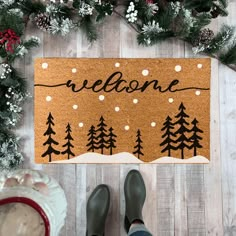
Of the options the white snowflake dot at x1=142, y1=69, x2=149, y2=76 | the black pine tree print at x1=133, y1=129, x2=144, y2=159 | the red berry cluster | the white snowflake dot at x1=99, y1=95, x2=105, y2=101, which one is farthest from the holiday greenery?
the black pine tree print at x1=133, y1=129, x2=144, y2=159

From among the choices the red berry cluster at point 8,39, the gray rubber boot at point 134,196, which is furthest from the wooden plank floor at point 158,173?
the red berry cluster at point 8,39

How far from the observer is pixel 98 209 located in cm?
133

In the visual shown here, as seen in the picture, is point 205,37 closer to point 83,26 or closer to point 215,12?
point 215,12

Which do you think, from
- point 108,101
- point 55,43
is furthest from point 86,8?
point 108,101

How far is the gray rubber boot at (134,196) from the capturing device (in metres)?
1.30

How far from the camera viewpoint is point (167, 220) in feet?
4.49

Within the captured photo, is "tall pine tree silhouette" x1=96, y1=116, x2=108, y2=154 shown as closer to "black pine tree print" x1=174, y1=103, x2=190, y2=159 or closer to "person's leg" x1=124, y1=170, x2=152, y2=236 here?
"person's leg" x1=124, y1=170, x2=152, y2=236

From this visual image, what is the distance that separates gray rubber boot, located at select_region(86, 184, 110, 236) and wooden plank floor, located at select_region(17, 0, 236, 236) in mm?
33

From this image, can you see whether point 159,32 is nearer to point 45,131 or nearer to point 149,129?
point 149,129

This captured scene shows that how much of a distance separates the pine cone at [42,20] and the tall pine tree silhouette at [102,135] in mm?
419

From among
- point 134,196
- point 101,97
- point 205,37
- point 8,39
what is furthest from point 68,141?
point 205,37

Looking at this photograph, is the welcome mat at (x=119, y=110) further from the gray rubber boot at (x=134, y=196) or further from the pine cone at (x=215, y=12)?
the pine cone at (x=215, y=12)

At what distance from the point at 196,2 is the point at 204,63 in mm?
243

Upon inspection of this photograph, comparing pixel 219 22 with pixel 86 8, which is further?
pixel 219 22
